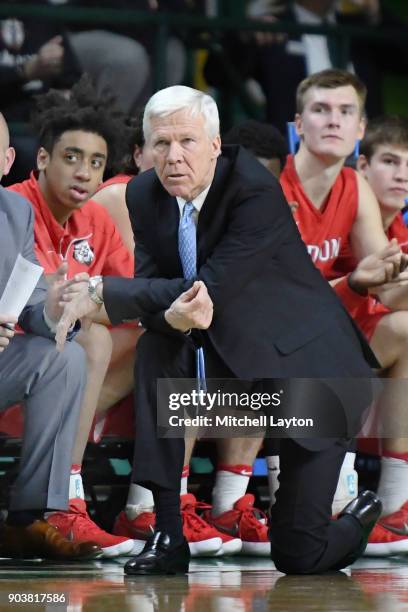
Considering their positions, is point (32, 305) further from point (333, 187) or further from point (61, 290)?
point (333, 187)

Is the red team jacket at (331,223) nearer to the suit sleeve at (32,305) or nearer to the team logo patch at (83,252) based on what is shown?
the team logo patch at (83,252)

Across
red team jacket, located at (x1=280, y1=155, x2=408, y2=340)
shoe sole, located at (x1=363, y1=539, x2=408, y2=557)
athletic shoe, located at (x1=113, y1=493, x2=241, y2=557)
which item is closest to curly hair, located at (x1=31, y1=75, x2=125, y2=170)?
red team jacket, located at (x1=280, y1=155, x2=408, y2=340)

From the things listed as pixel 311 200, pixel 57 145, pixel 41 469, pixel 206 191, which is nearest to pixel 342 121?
pixel 311 200

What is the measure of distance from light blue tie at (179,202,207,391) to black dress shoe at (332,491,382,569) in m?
0.65

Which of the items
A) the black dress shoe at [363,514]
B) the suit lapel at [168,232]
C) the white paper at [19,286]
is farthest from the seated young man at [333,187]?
the white paper at [19,286]

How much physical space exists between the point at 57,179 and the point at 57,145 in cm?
16

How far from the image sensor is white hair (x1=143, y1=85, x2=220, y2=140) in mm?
4012

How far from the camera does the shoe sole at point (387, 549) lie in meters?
4.84

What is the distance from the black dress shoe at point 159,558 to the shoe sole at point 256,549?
79 cm

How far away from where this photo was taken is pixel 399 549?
4.86 m

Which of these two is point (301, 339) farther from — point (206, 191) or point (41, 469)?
point (41, 469)

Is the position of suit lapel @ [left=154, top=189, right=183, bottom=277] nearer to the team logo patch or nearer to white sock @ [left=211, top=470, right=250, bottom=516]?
the team logo patch

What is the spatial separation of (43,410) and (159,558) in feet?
2.21

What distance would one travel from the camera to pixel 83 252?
4.91 metres
